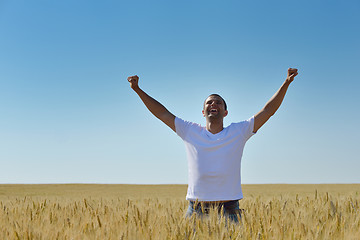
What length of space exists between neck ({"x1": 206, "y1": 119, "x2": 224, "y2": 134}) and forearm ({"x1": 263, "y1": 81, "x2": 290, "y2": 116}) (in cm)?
50

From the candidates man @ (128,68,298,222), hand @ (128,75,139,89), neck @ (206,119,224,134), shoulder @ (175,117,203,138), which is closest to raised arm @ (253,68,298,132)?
man @ (128,68,298,222)

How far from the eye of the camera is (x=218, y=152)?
3764 mm

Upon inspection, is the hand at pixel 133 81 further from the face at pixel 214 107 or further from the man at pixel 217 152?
the face at pixel 214 107

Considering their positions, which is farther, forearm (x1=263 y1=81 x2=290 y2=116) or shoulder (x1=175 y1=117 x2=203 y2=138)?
shoulder (x1=175 y1=117 x2=203 y2=138)

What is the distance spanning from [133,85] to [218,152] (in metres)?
1.28

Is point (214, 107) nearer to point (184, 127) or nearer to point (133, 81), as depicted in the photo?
point (184, 127)

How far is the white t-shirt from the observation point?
3.73 metres

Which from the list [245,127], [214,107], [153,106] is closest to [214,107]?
[214,107]

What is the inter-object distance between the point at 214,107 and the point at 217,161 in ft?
1.85

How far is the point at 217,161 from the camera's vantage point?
3.74 m

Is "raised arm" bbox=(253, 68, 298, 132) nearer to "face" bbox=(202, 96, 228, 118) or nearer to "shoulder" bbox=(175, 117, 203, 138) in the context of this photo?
"face" bbox=(202, 96, 228, 118)

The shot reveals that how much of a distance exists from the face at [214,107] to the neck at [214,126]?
0.21ft

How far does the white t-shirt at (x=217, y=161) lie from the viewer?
3734mm

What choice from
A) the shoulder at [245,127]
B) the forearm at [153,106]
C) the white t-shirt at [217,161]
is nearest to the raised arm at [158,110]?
the forearm at [153,106]
